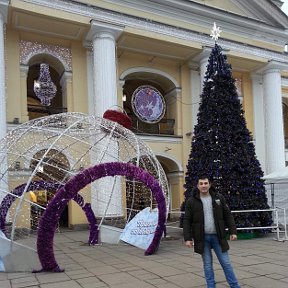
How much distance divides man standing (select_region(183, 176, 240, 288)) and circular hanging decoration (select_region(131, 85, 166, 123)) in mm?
14303

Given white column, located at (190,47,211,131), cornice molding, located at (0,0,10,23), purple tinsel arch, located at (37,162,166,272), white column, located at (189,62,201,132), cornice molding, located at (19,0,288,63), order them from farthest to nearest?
white column, located at (189,62,201,132)
white column, located at (190,47,211,131)
cornice molding, located at (19,0,288,63)
cornice molding, located at (0,0,10,23)
purple tinsel arch, located at (37,162,166,272)

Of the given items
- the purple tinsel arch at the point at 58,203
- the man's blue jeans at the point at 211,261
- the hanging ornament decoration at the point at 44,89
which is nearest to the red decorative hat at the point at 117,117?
the purple tinsel arch at the point at 58,203

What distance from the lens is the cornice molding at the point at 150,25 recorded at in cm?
1631

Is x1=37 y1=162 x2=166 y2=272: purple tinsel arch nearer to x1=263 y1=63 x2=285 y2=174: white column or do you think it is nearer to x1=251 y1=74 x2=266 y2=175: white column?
x1=263 y1=63 x2=285 y2=174: white column

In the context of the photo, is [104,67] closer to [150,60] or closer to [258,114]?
[150,60]

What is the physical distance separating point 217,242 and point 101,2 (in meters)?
14.3

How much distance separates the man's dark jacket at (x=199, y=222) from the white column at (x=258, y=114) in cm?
1742

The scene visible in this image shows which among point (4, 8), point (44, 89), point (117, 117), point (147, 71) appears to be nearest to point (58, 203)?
point (117, 117)

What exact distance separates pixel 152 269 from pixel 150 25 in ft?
41.9

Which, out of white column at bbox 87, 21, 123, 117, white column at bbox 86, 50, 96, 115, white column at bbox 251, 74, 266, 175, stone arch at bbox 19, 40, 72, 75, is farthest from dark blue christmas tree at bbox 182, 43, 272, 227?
white column at bbox 251, 74, 266, 175

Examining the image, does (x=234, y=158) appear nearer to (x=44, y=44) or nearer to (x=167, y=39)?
(x=167, y=39)

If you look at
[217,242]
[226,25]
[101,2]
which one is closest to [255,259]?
[217,242]

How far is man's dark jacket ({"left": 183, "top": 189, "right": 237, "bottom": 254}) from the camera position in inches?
206

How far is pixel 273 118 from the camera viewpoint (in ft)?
70.7
